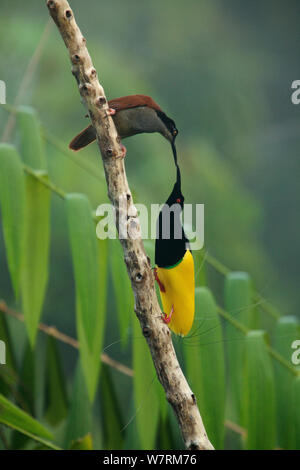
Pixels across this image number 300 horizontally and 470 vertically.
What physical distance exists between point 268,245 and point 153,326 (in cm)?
32

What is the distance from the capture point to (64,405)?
57cm

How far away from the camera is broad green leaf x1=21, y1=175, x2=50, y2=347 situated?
0.43 metres

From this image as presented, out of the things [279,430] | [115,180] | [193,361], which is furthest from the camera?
[279,430]

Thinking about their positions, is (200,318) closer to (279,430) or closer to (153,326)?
(153,326)

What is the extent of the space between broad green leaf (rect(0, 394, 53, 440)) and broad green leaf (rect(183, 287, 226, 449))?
138 mm

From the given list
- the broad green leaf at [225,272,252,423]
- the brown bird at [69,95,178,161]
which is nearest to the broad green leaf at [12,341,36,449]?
the broad green leaf at [225,272,252,423]

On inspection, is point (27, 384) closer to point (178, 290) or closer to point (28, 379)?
point (28, 379)

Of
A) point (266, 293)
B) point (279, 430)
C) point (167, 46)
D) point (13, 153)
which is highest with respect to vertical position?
point (167, 46)

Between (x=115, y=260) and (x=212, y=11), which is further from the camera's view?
(x=212, y=11)

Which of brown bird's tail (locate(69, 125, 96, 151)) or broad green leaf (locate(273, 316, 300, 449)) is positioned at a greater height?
brown bird's tail (locate(69, 125, 96, 151))

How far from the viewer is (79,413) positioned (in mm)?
496

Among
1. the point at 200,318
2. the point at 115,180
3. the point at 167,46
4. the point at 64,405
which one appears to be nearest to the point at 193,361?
the point at 200,318

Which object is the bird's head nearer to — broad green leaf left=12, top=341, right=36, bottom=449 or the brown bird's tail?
the brown bird's tail

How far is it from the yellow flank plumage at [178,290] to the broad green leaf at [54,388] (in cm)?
29
